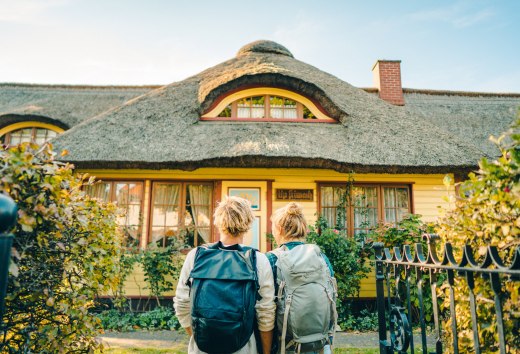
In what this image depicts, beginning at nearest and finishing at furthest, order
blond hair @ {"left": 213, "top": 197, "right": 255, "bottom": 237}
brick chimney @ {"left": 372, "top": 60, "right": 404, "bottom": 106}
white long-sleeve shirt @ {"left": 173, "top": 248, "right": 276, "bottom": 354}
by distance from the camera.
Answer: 1. white long-sleeve shirt @ {"left": 173, "top": 248, "right": 276, "bottom": 354}
2. blond hair @ {"left": 213, "top": 197, "right": 255, "bottom": 237}
3. brick chimney @ {"left": 372, "top": 60, "right": 404, "bottom": 106}

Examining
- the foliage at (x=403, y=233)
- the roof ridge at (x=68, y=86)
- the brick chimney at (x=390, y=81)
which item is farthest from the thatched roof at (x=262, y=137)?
the roof ridge at (x=68, y=86)

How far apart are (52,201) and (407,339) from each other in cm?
232

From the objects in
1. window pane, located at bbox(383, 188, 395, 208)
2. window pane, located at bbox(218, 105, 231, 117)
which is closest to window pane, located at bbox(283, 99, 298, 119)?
window pane, located at bbox(218, 105, 231, 117)

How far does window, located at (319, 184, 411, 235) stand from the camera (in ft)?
24.6

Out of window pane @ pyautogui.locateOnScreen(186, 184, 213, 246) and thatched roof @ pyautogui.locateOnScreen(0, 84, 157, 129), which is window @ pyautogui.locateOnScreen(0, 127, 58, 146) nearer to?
thatched roof @ pyautogui.locateOnScreen(0, 84, 157, 129)

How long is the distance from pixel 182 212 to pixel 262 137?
2397 millimetres

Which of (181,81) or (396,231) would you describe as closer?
(396,231)

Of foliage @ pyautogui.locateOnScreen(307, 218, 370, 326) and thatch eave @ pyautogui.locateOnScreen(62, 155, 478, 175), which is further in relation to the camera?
thatch eave @ pyautogui.locateOnScreen(62, 155, 478, 175)

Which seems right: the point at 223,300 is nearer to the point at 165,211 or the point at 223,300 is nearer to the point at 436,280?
the point at 436,280

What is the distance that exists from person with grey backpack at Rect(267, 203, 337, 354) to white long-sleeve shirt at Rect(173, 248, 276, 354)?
0.31 ft

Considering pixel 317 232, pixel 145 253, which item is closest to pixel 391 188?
pixel 317 232

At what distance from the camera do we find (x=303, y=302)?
2.19m

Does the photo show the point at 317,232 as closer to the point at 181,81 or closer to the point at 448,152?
the point at 448,152

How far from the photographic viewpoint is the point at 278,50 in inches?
429
